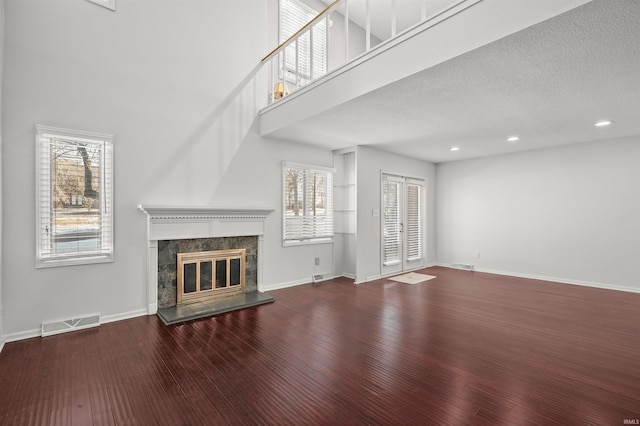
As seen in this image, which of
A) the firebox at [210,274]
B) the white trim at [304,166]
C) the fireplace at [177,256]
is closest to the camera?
the fireplace at [177,256]

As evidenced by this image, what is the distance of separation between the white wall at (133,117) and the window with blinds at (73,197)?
89mm

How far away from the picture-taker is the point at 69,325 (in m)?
3.35

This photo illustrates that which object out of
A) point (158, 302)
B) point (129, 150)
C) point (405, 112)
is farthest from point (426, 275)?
point (129, 150)

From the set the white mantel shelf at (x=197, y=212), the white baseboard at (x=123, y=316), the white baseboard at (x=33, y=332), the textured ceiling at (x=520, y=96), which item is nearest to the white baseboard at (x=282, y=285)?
the white mantel shelf at (x=197, y=212)

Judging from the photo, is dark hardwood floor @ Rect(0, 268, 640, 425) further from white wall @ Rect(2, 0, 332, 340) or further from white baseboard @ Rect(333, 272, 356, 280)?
white baseboard @ Rect(333, 272, 356, 280)

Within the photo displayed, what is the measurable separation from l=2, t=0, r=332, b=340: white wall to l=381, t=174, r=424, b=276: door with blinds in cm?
217

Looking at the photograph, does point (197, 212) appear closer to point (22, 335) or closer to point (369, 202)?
point (22, 335)

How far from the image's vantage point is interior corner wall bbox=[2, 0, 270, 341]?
10.4 feet

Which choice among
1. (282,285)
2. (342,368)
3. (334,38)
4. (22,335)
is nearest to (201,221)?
(282,285)

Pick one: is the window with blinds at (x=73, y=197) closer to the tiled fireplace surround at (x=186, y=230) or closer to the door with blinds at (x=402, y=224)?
the tiled fireplace surround at (x=186, y=230)

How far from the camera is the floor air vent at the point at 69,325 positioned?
324 centimetres

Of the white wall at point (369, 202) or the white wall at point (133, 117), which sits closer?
the white wall at point (133, 117)

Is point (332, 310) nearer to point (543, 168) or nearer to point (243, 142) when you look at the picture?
point (243, 142)

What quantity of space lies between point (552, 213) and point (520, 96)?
3537 millimetres
